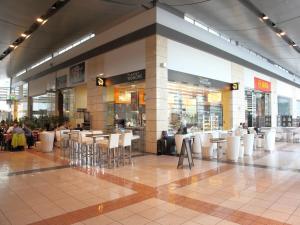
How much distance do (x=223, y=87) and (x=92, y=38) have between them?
21.5ft

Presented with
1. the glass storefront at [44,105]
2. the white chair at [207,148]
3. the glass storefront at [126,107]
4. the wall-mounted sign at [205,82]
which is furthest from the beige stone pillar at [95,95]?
the glass storefront at [44,105]

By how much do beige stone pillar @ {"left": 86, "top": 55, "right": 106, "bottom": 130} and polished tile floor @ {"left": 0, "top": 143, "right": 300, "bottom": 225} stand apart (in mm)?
4494

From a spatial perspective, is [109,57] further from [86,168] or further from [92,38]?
[86,168]

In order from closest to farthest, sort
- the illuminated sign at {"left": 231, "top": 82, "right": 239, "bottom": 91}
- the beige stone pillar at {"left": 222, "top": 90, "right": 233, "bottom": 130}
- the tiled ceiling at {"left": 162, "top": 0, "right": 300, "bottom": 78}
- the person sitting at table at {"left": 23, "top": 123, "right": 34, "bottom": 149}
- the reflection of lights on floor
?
the reflection of lights on floor
the tiled ceiling at {"left": 162, "top": 0, "right": 300, "bottom": 78}
the person sitting at table at {"left": 23, "top": 123, "right": 34, "bottom": 149}
the illuminated sign at {"left": 231, "top": 82, "right": 239, "bottom": 91}
the beige stone pillar at {"left": 222, "top": 90, "right": 233, "bottom": 130}

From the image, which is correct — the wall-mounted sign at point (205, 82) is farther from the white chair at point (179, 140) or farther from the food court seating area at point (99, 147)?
the food court seating area at point (99, 147)

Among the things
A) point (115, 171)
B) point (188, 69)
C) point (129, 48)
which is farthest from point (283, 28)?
point (115, 171)

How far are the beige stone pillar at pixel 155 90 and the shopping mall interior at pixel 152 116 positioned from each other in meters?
0.04

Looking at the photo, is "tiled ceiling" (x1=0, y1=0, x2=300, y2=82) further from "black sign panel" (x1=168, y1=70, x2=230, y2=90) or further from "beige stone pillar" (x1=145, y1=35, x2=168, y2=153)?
"black sign panel" (x1=168, y1=70, x2=230, y2=90)

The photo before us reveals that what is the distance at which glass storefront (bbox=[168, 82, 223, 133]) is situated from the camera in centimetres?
926

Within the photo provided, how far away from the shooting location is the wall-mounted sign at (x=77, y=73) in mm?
12016

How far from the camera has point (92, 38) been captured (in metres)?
11.2

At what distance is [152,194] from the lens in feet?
13.3

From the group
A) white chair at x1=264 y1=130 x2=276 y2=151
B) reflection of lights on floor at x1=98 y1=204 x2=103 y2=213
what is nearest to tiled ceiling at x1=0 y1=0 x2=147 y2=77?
white chair at x1=264 y1=130 x2=276 y2=151

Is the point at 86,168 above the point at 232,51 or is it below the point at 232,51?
below
